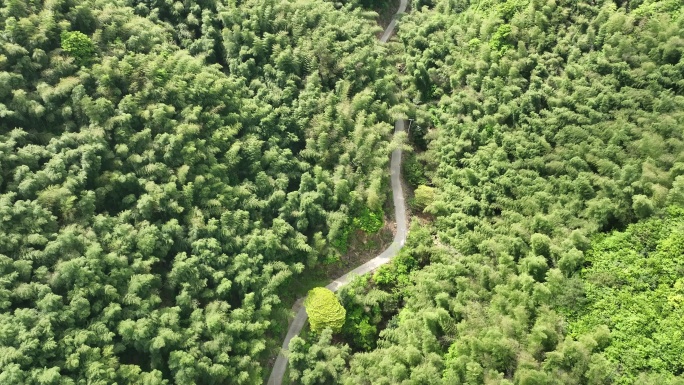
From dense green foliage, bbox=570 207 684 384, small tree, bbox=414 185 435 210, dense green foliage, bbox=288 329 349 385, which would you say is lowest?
dense green foliage, bbox=288 329 349 385

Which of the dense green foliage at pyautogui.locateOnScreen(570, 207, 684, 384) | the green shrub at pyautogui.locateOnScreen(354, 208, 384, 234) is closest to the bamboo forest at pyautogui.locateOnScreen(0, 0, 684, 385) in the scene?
the dense green foliage at pyautogui.locateOnScreen(570, 207, 684, 384)

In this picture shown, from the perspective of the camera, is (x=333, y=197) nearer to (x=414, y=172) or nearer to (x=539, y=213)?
(x=414, y=172)

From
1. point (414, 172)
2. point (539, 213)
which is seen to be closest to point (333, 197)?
point (414, 172)

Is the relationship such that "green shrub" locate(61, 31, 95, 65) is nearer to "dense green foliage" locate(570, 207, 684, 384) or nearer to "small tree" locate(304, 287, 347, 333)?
"small tree" locate(304, 287, 347, 333)

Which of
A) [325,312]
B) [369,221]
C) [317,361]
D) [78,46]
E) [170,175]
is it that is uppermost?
[78,46]

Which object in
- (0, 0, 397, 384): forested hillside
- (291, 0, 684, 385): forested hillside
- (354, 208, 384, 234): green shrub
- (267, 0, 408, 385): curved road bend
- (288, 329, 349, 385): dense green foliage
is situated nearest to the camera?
(291, 0, 684, 385): forested hillside

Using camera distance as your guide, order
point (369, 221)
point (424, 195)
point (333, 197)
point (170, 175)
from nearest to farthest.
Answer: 1. point (170, 175)
2. point (333, 197)
3. point (369, 221)
4. point (424, 195)
